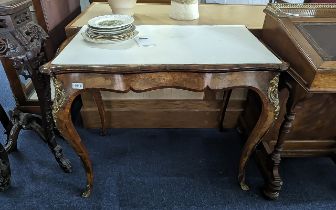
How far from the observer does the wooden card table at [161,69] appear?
3.36 feet

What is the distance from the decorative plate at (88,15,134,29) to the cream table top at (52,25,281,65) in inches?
3.0

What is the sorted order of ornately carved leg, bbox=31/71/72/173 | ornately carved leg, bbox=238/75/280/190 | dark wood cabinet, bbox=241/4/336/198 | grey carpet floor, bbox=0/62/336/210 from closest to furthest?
dark wood cabinet, bbox=241/4/336/198
ornately carved leg, bbox=238/75/280/190
ornately carved leg, bbox=31/71/72/173
grey carpet floor, bbox=0/62/336/210

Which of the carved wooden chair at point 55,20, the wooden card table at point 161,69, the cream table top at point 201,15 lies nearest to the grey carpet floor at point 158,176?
the carved wooden chair at point 55,20

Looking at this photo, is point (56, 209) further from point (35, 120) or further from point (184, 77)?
point (184, 77)

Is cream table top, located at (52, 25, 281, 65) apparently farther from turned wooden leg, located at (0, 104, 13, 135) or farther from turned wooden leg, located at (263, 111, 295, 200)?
turned wooden leg, located at (0, 104, 13, 135)

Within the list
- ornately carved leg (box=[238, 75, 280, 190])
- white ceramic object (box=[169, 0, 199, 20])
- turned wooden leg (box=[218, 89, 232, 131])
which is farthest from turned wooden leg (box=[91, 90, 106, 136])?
ornately carved leg (box=[238, 75, 280, 190])

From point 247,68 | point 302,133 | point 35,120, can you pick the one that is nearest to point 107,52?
point 247,68

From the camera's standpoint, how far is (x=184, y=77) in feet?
3.47

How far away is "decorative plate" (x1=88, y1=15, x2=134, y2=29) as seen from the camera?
1.19m

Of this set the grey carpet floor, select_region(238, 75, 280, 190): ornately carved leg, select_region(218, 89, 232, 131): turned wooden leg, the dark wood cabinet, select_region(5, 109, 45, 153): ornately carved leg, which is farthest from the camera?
select_region(218, 89, 232, 131): turned wooden leg

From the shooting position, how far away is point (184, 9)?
4.92 ft

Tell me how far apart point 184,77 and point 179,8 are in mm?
614

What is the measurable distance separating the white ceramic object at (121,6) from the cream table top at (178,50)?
0.92 feet

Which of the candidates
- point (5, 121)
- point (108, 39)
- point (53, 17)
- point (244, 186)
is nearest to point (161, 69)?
point (108, 39)
